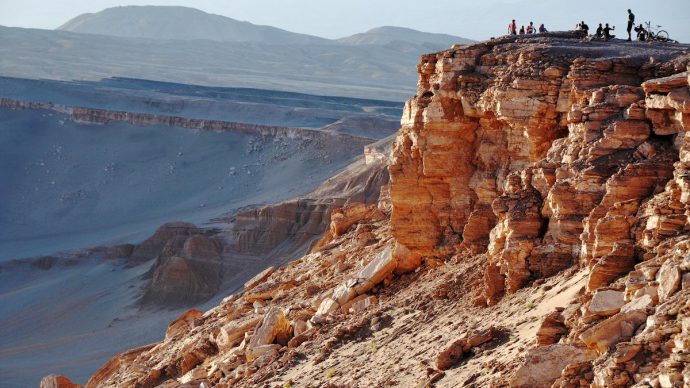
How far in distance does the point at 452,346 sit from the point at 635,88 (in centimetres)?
408

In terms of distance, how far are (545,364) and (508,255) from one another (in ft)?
15.3

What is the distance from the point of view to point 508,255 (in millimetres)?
16500

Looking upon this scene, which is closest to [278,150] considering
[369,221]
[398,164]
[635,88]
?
[369,221]

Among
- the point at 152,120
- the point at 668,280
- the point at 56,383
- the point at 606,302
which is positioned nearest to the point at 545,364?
the point at 606,302

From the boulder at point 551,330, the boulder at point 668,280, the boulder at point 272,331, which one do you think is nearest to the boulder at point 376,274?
the boulder at point 272,331

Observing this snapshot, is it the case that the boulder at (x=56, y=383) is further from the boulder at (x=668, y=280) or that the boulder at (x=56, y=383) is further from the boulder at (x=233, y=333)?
the boulder at (x=668, y=280)

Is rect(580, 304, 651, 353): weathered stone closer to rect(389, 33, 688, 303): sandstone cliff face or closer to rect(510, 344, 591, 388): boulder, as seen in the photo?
rect(510, 344, 591, 388): boulder

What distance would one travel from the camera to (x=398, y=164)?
834 inches

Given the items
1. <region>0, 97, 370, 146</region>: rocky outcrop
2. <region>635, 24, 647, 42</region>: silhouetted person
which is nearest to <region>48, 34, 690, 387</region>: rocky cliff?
<region>635, 24, 647, 42</region>: silhouetted person

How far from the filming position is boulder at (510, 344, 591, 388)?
11820 mm

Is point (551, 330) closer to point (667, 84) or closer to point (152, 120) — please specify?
point (667, 84)

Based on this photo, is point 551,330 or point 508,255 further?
point 508,255

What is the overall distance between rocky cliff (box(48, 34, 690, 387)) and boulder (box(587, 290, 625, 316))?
0.08ft

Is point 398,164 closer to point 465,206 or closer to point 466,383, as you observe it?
point 465,206
